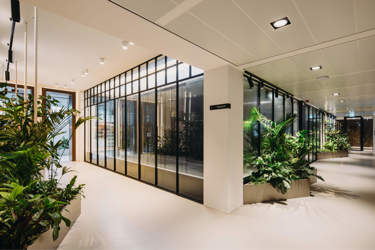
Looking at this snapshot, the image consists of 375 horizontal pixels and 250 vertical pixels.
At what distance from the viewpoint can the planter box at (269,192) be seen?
4.07 metres

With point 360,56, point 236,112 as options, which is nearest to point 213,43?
point 236,112

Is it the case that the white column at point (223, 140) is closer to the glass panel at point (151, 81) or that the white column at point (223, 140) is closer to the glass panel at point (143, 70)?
the glass panel at point (151, 81)

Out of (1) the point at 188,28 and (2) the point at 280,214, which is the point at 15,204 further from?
(2) the point at 280,214

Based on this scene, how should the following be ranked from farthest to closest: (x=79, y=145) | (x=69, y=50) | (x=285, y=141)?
(x=79, y=145), (x=285, y=141), (x=69, y=50)

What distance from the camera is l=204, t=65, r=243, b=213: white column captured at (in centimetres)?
363

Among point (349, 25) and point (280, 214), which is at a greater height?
point (349, 25)

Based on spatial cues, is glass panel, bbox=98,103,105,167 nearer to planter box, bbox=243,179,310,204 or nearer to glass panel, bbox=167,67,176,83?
glass panel, bbox=167,67,176,83

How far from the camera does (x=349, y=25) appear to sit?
2.35 m

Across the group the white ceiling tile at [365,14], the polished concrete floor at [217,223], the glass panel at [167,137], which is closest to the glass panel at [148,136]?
the glass panel at [167,137]

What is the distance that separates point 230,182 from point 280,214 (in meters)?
1.09

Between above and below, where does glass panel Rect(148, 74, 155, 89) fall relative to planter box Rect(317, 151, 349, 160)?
above

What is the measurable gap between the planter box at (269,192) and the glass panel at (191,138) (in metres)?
1.07

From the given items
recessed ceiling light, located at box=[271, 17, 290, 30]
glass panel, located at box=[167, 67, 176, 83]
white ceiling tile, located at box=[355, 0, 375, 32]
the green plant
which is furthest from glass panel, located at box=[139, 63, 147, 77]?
the green plant

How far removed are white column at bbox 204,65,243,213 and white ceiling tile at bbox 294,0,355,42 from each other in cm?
159
